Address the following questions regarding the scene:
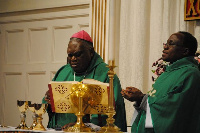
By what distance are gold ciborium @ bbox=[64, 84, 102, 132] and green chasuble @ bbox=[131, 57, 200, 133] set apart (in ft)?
1.69

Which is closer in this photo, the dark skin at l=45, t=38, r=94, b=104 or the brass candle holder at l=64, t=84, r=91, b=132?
the brass candle holder at l=64, t=84, r=91, b=132

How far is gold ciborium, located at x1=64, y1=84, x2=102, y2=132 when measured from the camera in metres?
3.17

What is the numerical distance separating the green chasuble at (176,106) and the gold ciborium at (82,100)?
514 millimetres

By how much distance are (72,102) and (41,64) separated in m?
4.13

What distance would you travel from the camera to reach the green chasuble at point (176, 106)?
3551 millimetres

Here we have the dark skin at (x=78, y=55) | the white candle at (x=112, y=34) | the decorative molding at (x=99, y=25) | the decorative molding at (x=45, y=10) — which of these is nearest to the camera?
the white candle at (x=112, y=34)

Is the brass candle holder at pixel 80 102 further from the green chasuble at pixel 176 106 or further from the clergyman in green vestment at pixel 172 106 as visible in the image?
the green chasuble at pixel 176 106

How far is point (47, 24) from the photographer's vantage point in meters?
7.44

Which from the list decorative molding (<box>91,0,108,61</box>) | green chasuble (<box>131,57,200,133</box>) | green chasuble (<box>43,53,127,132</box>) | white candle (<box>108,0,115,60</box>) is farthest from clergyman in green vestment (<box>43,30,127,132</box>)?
decorative molding (<box>91,0,108,61</box>)

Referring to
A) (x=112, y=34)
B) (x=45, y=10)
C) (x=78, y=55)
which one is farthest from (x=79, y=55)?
(x=45, y=10)

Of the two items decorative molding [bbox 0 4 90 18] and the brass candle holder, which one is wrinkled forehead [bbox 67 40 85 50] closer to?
the brass candle holder

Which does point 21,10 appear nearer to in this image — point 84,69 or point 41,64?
point 41,64

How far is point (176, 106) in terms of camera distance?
11.7 ft

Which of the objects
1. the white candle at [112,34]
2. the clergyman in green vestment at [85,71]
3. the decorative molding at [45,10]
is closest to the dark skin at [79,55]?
the clergyman in green vestment at [85,71]
